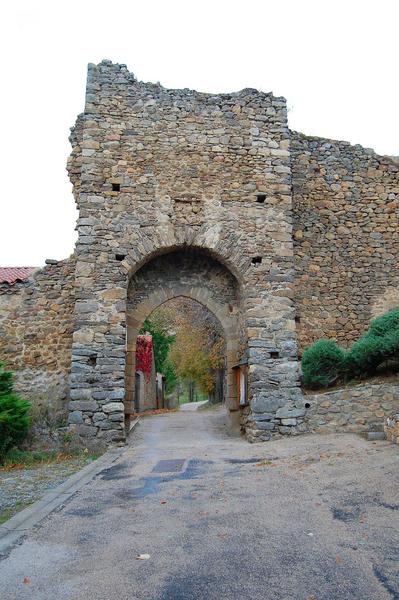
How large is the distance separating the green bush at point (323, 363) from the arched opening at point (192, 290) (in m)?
1.66

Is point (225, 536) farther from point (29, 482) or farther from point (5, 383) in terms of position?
point (5, 383)

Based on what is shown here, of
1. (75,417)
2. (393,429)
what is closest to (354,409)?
(393,429)

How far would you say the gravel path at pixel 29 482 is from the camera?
509 cm

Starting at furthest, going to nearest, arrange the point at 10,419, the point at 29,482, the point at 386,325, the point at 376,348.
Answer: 1. the point at 386,325
2. the point at 376,348
3. the point at 10,419
4. the point at 29,482

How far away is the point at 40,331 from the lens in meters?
10.6

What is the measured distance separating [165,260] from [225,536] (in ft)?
26.1

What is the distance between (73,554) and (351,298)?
32.7ft

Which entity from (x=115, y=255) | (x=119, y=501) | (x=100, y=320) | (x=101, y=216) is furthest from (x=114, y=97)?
(x=119, y=501)

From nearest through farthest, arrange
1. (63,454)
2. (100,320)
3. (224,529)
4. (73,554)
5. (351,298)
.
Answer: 1. (73,554)
2. (224,529)
3. (63,454)
4. (100,320)
5. (351,298)

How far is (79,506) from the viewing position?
5.07 m

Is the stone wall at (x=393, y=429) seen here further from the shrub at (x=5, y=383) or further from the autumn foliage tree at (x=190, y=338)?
the autumn foliage tree at (x=190, y=338)

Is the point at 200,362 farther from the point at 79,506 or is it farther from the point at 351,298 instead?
the point at 79,506

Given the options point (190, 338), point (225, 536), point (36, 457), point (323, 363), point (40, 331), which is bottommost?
point (36, 457)

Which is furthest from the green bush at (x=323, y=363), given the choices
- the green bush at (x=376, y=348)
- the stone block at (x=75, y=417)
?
the stone block at (x=75, y=417)
